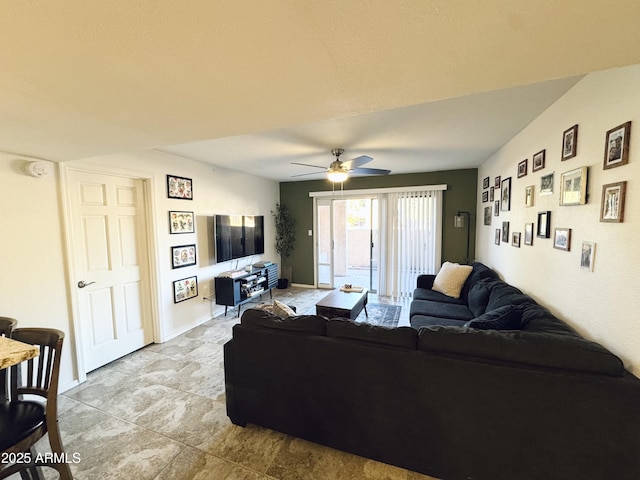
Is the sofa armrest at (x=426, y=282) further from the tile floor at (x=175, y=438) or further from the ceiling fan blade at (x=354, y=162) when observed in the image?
the tile floor at (x=175, y=438)

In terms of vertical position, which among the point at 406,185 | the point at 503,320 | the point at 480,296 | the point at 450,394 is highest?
the point at 406,185

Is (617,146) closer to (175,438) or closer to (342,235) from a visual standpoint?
(175,438)

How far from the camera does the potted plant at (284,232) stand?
5859mm

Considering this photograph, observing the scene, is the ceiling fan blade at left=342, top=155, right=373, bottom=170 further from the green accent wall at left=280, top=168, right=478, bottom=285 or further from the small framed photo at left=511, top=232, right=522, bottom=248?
the green accent wall at left=280, top=168, right=478, bottom=285

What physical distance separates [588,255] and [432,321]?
1380 mm

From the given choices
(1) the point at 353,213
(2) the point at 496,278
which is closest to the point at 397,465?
(2) the point at 496,278

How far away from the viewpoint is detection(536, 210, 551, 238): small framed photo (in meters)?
2.14

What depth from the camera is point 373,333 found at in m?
1.60

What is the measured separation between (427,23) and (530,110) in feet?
7.09

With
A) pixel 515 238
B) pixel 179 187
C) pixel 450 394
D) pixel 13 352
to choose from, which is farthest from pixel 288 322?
pixel 179 187

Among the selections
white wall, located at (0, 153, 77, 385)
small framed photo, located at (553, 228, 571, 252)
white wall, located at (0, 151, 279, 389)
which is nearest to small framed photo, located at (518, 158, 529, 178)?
small framed photo, located at (553, 228, 571, 252)

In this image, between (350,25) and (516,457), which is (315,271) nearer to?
(516,457)

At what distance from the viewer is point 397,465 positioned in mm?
1566

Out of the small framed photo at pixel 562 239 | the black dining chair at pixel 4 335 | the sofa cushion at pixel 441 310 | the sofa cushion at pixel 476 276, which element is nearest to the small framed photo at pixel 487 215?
the sofa cushion at pixel 476 276
